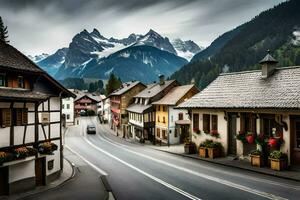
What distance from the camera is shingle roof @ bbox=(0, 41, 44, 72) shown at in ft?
65.8

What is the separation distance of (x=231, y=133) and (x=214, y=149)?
6.81 feet

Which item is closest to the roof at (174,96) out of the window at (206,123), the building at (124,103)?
the building at (124,103)

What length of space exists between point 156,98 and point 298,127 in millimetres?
36429

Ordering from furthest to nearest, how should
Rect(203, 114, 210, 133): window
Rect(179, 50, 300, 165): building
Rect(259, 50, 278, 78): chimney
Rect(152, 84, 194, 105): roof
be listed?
Rect(152, 84, 194, 105): roof, Rect(203, 114, 210, 133): window, Rect(259, 50, 278, 78): chimney, Rect(179, 50, 300, 165): building

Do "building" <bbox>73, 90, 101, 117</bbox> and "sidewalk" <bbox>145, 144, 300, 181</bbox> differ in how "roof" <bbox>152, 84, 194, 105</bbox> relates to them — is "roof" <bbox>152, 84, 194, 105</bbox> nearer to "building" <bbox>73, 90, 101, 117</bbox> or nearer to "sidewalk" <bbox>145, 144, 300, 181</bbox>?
"sidewalk" <bbox>145, 144, 300, 181</bbox>

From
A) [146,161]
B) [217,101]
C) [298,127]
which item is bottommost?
[146,161]

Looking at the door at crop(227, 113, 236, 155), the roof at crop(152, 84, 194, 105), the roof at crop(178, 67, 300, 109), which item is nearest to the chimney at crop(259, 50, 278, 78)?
the roof at crop(178, 67, 300, 109)

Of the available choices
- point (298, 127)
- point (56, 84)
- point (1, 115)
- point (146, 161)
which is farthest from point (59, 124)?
point (298, 127)

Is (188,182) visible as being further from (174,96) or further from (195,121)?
(174,96)

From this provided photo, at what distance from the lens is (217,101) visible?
31156 mm

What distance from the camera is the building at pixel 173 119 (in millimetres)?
51469

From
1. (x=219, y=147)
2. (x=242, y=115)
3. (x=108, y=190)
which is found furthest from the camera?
(x=219, y=147)

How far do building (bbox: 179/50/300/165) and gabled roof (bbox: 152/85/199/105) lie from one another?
17393mm

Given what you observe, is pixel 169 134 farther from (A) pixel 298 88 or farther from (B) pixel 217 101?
(A) pixel 298 88
